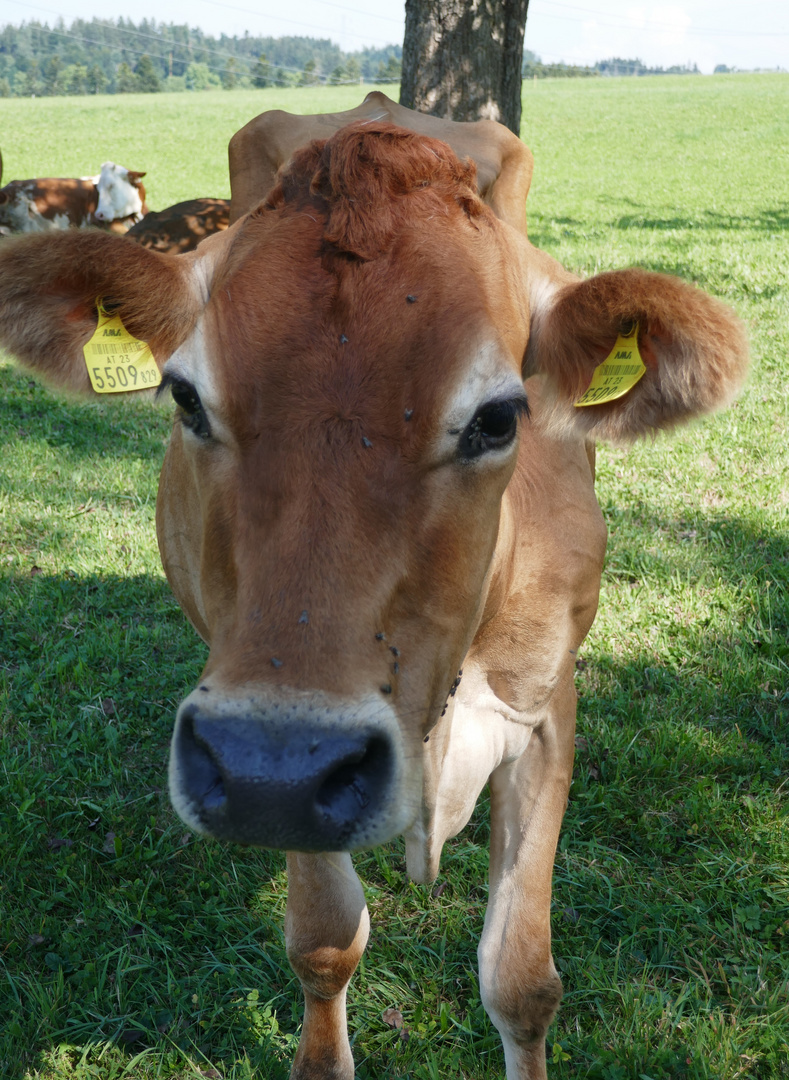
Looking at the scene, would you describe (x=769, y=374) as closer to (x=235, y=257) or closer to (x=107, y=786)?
(x=107, y=786)

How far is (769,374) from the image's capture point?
7484 millimetres

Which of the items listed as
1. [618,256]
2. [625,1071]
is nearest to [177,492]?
[625,1071]

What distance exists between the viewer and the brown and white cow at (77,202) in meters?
15.9

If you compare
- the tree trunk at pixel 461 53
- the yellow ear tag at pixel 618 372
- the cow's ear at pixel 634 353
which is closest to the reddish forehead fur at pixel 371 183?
the cow's ear at pixel 634 353

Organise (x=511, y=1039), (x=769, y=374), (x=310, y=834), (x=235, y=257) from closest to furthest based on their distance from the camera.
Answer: (x=310, y=834)
(x=235, y=257)
(x=511, y=1039)
(x=769, y=374)

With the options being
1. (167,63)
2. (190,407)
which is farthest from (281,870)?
(167,63)

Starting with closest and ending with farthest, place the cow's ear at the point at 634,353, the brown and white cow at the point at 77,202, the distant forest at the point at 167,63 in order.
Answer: the cow's ear at the point at 634,353
the brown and white cow at the point at 77,202
the distant forest at the point at 167,63

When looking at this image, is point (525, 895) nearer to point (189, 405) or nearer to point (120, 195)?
point (189, 405)

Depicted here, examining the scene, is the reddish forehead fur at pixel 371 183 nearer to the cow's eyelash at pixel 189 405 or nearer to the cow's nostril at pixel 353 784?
the cow's eyelash at pixel 189 405

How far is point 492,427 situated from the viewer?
1.87 m

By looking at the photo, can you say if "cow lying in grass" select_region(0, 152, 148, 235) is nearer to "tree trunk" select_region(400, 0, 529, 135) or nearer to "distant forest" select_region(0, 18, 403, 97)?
"tree trunk" select_region(400, 0, 529, 135)

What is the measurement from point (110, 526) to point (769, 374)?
5.06m

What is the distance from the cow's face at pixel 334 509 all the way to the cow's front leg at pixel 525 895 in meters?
0.92

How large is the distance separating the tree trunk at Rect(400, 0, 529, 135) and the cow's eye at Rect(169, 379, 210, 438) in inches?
192
